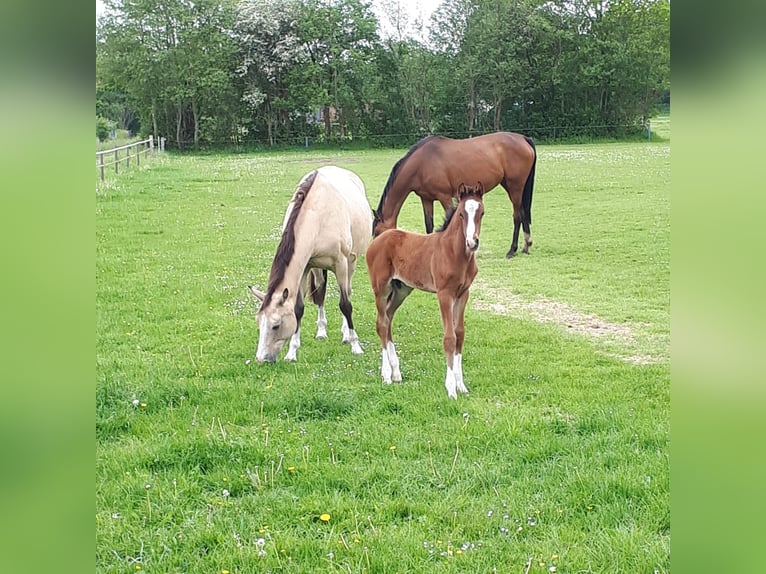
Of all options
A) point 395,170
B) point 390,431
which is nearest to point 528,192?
point 395,170

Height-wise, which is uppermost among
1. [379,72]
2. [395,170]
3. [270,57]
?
[270,57]

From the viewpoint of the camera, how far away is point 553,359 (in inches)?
177

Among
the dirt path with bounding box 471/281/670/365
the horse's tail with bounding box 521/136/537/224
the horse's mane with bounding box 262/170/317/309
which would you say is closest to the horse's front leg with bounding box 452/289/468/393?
the horse's mane with bounding box 262/170/317/309

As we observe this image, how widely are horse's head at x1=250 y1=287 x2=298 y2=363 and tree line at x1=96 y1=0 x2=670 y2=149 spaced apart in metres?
2.91

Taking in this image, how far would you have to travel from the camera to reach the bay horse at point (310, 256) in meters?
4.21

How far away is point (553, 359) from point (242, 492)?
8.58ft

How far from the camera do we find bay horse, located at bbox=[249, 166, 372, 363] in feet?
13.8

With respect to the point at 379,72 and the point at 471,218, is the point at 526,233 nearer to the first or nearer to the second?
the point at 379,72

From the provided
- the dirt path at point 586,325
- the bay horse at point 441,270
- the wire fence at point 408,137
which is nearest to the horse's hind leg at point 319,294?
the bay horse at point 441,270

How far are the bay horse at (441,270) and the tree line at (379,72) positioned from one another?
295 cm

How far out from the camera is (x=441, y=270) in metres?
3.73

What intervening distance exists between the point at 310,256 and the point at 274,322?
24.4 inches
